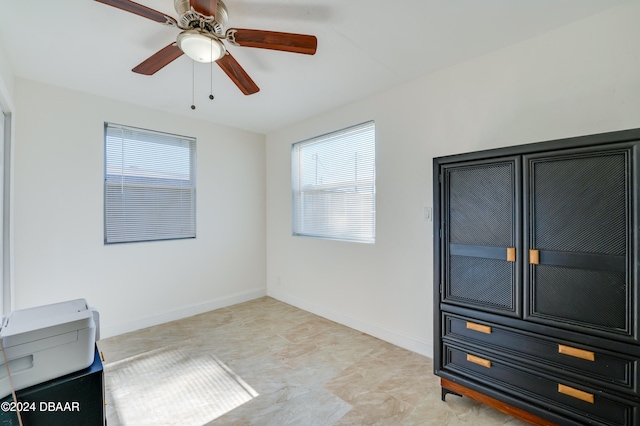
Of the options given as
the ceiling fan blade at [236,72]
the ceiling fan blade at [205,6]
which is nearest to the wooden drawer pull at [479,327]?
the ceiling fan blade at [236,72]

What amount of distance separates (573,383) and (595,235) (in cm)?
79

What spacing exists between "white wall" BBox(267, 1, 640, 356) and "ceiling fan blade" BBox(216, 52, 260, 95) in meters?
1.41

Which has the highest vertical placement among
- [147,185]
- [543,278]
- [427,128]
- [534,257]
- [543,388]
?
[427,128]

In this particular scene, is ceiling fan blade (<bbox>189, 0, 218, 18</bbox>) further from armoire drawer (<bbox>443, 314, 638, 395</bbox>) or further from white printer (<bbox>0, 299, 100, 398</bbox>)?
armoire drawer (<bbox>443, 314, 638, 395</bbox>)

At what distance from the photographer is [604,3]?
1.73 meters

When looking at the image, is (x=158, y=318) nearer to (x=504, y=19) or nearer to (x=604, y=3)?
(x=504, y=19)

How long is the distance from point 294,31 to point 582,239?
2162 mm

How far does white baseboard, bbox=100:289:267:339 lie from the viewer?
3084mm

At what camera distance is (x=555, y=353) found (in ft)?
5.10

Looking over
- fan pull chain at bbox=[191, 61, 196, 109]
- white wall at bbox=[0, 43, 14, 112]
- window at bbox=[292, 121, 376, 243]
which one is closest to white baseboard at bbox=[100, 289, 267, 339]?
window at bbox=[292, 121, 376, 243]

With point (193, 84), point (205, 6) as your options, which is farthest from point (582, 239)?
point (193, 84)

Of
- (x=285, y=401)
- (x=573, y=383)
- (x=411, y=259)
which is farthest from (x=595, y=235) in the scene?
(x=285, y=401)

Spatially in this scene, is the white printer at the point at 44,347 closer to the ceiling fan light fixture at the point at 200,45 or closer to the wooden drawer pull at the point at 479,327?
the ceiling fan light fixture at the point at 200,45

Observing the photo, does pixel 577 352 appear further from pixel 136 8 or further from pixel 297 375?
pixel 136 8
